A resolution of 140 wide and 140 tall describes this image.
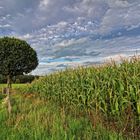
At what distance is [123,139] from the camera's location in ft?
33.0

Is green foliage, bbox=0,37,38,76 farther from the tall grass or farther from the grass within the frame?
the grass

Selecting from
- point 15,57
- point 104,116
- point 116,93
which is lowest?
point 104,116

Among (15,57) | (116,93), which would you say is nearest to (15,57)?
(15,57)

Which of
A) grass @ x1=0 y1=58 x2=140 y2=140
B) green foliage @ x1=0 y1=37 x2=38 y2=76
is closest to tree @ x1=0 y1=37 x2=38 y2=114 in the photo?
green foliage @ x1=0 y1=37 x2=38 y2=76

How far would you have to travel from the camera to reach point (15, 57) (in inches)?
958

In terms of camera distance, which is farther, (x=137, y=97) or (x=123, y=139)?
(x=137, y=97)

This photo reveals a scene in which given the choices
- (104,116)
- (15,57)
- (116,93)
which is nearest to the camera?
(116,93)

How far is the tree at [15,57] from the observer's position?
2444 centimetres

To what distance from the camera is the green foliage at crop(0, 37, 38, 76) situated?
80.2 feet

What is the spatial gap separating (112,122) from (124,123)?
875 mm

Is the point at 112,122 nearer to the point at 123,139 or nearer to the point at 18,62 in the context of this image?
the point at 123,139

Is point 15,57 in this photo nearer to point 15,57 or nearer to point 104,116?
point 15,57

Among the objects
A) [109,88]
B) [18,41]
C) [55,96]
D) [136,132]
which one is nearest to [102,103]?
[109,88]

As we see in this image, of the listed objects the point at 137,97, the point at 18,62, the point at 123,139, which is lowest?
the point at 123,139
